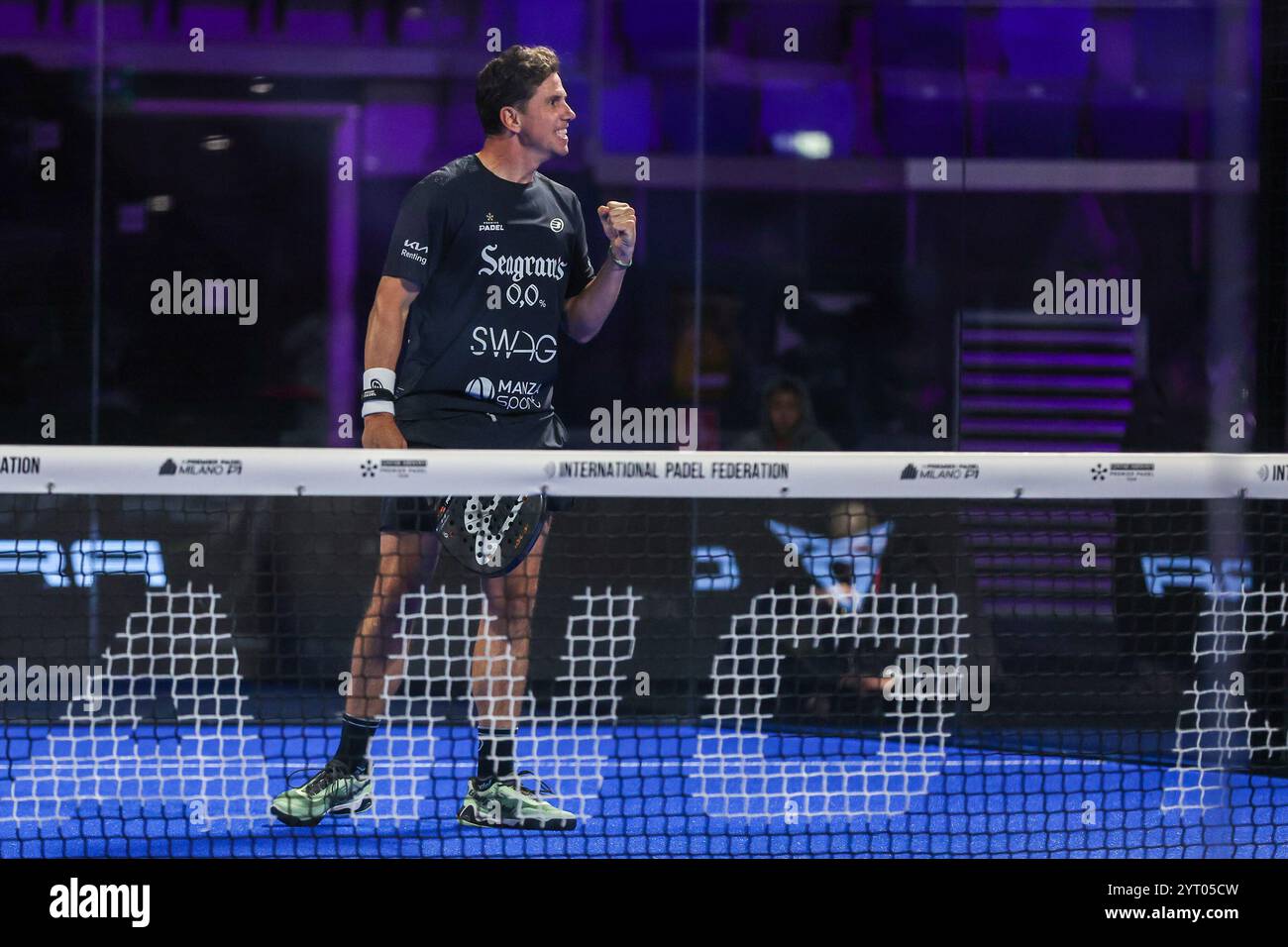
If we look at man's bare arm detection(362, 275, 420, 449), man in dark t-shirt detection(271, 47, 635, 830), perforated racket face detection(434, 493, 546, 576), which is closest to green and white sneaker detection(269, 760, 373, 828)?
man in dark t-shirt detection(271, 47, 635, 830)

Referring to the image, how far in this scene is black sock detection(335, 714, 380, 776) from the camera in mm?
3768

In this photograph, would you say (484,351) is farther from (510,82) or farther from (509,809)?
(509,809)

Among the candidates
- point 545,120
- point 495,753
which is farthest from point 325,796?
point 545,120

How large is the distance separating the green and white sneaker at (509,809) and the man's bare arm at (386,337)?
0.87 metres

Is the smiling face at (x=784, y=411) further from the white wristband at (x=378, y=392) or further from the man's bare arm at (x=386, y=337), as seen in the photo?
the white wristband at (x=378, y=392)

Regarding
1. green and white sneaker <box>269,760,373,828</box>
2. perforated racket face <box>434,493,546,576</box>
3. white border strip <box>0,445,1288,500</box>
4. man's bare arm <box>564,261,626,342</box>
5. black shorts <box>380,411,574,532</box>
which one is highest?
man's bare arm <box>564,261,626,342</box>

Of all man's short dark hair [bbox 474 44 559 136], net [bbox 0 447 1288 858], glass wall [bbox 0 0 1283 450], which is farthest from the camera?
glass wall [bbox 0 0 1283 450]

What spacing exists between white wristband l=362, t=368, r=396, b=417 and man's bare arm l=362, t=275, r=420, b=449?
0.04ft

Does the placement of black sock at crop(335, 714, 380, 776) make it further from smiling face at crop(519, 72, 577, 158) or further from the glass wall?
the glass wall

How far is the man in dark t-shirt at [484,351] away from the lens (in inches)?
148

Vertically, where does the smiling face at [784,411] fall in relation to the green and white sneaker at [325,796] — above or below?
above

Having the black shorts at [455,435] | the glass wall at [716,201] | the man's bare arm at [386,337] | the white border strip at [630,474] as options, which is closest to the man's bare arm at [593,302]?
the black shorts at [455,435]
